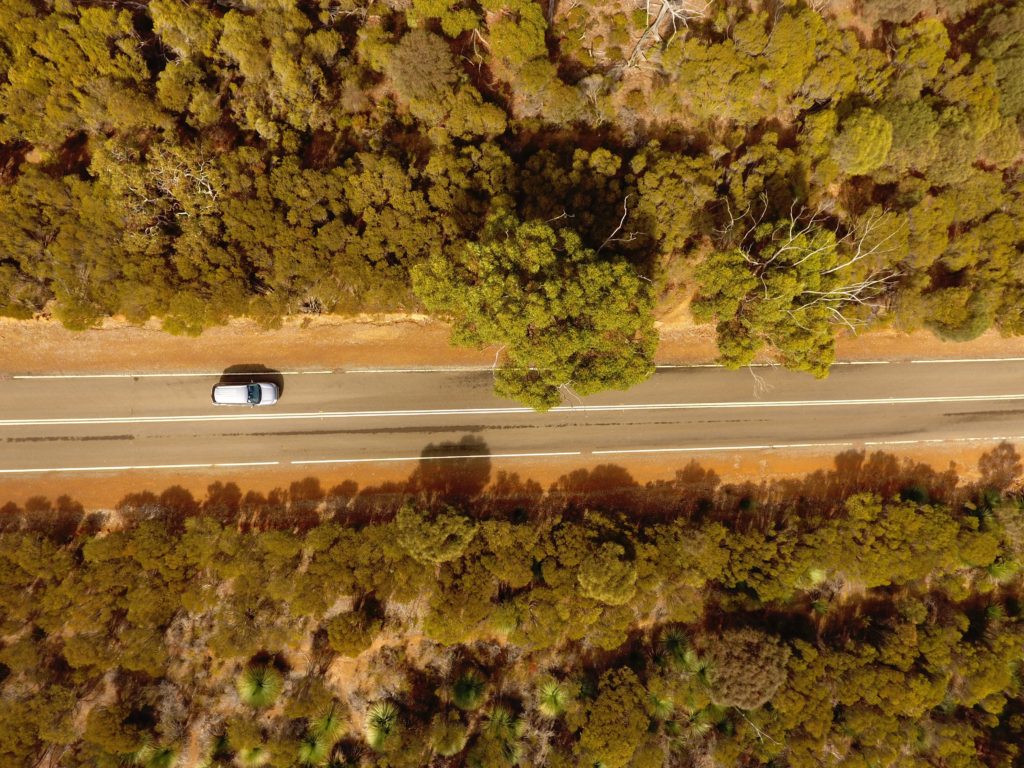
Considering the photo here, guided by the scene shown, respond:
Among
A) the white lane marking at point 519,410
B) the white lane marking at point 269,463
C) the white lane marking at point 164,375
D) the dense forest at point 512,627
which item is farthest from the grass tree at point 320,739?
the white lane marking at point 164,375

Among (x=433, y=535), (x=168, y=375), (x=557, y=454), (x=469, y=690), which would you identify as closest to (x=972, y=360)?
(x=557, y=454)

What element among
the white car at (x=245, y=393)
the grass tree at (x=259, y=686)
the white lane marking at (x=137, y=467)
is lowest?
the grass tree at (x=259, y=686)

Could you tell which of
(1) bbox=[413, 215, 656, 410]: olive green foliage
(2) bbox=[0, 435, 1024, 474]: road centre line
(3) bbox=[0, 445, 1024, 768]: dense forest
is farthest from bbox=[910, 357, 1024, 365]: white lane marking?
(1) bbox=[413, 215, 656, 410]: olive green foliage

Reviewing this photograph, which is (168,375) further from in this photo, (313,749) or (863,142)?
(863,142)

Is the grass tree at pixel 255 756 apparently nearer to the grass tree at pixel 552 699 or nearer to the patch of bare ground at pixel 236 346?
the grass tree at pixel 552 699

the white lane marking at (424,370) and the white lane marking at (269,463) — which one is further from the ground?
the white lane marking at (424,370)
